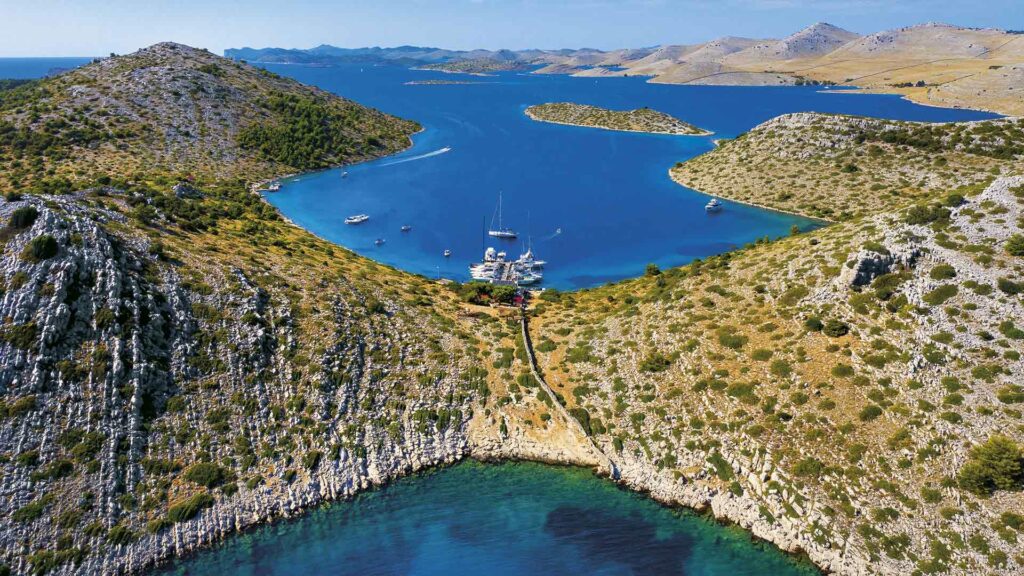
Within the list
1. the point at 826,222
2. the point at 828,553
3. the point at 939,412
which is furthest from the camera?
the point at 826,222

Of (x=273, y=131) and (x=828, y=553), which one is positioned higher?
(x=273, y=131)

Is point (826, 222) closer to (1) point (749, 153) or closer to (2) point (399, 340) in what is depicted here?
(1) point (749, 153)

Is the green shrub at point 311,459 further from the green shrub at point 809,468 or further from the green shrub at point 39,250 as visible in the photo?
the green shrub at point 809,468

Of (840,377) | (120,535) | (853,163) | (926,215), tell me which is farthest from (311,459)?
(853,163)

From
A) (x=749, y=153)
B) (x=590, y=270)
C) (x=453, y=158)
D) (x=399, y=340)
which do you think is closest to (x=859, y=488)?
(x=399, y=340)

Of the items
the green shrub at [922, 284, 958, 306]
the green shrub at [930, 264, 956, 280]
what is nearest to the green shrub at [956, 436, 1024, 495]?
the green shrub at [922, 284, 958, 306]
